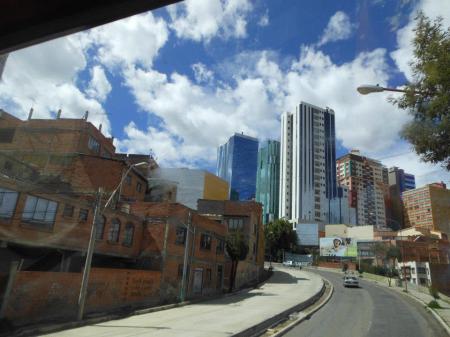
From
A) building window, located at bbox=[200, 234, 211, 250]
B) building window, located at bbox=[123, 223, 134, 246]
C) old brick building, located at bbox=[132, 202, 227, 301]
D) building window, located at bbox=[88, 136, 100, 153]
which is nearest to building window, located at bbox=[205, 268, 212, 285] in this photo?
old brick building, located at bbox=[132, 202, 227, 301]

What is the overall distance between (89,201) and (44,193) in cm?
423

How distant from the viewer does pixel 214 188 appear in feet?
220

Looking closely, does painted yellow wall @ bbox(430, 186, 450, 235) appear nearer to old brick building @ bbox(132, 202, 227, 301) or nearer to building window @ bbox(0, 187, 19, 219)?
building window @ bbox(0, 187, 19, 219)

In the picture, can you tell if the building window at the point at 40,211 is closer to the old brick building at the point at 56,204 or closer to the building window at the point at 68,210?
the old brick building at the point at 56,204

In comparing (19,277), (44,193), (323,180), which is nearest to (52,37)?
(19,277)

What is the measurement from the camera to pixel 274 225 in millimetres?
95312

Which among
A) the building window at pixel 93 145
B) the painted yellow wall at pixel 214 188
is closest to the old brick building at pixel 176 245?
the building window at pixel 93 145

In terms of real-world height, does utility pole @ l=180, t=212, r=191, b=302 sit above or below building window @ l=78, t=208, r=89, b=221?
below

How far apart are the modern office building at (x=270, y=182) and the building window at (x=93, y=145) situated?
11055 centimetres

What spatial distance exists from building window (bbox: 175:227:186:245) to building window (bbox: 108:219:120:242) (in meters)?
5.42

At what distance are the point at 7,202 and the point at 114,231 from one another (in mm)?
9849

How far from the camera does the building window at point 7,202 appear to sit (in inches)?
826

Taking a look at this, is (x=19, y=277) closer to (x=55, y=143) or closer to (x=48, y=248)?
(x=48, y=248)

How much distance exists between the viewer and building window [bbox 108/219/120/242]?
29.5 meters
